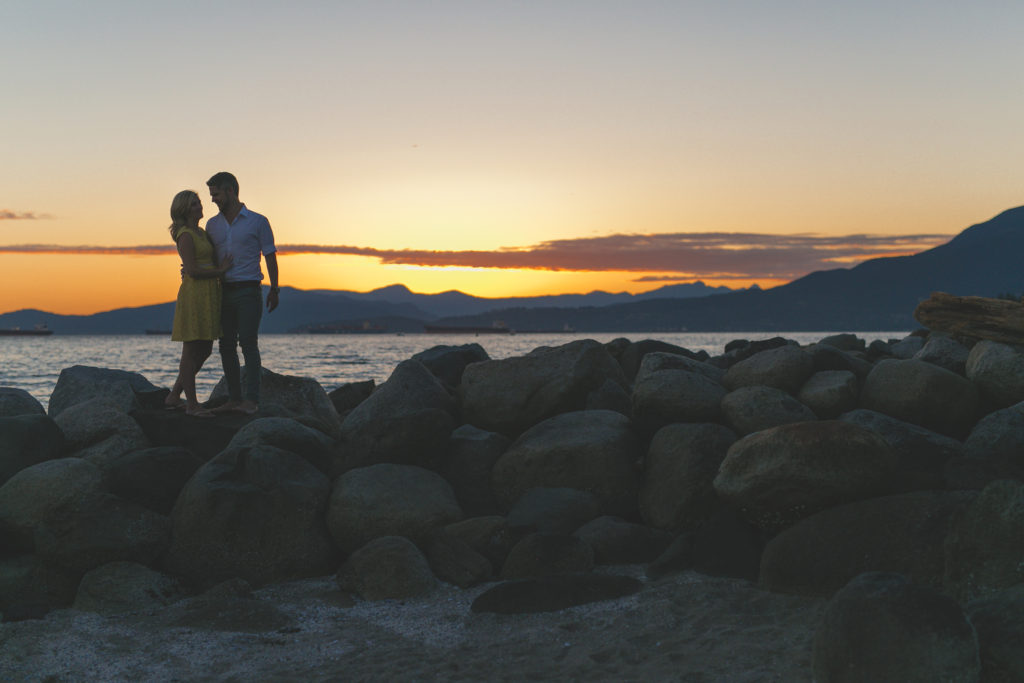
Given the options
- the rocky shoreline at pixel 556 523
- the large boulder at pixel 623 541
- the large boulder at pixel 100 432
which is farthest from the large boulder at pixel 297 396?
the large boulder at pixel 623 541

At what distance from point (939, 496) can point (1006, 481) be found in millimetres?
640

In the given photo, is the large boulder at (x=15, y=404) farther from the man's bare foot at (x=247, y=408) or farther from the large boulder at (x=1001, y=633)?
the large boulder at (x=1001, y=633)

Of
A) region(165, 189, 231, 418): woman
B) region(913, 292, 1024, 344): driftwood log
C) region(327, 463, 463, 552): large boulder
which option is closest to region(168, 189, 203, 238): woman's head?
region(165, 189, 231, 418): woman

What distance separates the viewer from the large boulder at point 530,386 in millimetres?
9195

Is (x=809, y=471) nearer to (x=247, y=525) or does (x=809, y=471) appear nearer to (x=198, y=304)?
(x=247, y=525)

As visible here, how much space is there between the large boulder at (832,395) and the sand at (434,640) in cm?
314

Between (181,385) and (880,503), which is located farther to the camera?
(181,385)

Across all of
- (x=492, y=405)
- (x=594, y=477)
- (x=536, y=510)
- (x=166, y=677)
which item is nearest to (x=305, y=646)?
(x=166, y=677)

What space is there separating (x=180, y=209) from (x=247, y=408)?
7.12 feet

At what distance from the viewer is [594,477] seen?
7922mm

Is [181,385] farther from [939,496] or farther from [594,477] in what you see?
[939,496]

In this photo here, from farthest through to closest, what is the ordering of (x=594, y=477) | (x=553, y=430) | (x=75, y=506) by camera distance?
(x=553, y=430) → (x=594, y=477) → (x=75, y=506)

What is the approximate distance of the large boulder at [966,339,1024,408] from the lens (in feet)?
28.5

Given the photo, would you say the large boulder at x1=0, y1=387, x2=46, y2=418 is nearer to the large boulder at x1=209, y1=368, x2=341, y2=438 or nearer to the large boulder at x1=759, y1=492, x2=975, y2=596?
the large boulder at x1=209, y1=368, x2=341, y2=438
